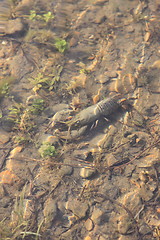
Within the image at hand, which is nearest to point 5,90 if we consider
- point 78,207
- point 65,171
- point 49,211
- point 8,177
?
point 8,177

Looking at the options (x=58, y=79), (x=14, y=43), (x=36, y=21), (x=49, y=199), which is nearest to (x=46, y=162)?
(x=49, y=199)

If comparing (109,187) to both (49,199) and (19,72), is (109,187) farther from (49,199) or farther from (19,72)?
(19,72)

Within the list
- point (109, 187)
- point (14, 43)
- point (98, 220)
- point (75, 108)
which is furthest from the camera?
point (14, 43)

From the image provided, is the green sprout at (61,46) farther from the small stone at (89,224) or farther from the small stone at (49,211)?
the small stone at (89,224)

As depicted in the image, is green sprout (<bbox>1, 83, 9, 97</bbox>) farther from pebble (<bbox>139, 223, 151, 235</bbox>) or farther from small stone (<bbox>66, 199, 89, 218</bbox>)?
pebble (<bbox>139, 223, 151, 235</bbox>)

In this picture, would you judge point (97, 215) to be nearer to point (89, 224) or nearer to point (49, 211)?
point (89, 224)

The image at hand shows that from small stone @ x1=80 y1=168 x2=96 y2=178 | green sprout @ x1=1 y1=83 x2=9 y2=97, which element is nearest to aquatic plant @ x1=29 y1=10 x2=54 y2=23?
green sprout @ x1=1 y1=83 x2=9 y2=97
